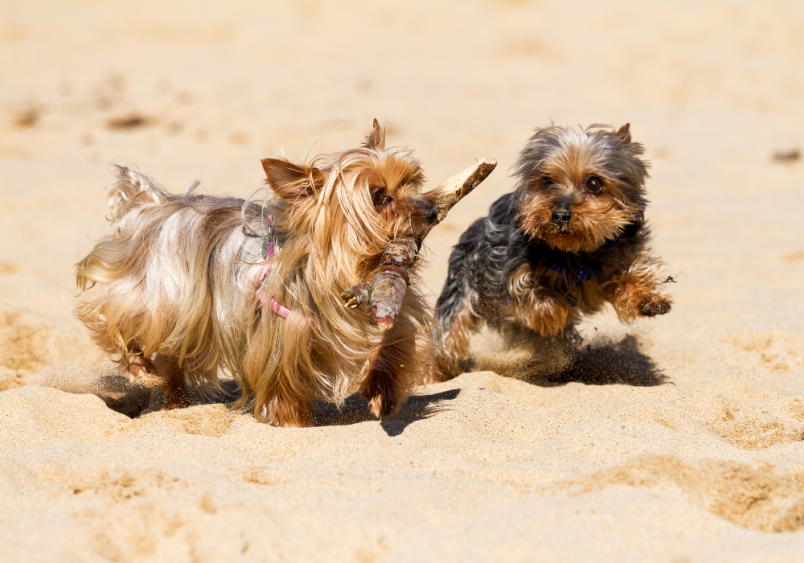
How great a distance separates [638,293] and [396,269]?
69.3 inches

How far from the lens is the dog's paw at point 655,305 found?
15.5 feet

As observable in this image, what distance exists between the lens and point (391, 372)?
430 cm

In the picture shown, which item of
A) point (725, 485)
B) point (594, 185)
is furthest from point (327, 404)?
point (725, 485)

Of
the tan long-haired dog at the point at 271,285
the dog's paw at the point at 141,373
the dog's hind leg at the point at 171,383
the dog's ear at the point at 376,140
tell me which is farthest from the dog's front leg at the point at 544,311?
the dog's paw at the point at 141,373

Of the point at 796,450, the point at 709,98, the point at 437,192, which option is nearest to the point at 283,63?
the point at 709,98

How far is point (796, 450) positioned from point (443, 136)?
788cm

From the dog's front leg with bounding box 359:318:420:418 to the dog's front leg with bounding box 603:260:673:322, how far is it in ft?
4.53

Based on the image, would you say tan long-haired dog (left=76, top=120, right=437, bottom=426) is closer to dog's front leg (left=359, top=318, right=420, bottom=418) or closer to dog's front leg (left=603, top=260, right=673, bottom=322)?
dog's front leg (left=359, top=318, right=420, bottom=418)

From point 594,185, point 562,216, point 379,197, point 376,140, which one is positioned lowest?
point 562,216

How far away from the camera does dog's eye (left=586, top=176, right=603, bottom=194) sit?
4.76 m

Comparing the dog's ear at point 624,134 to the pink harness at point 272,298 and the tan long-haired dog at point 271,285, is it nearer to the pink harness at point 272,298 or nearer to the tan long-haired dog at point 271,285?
the tan long-haired dog at point 271,285

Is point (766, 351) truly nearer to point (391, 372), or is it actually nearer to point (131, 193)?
point (391, 372)

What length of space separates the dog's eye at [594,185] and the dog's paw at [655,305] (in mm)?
693

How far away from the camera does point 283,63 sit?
15859 mm
